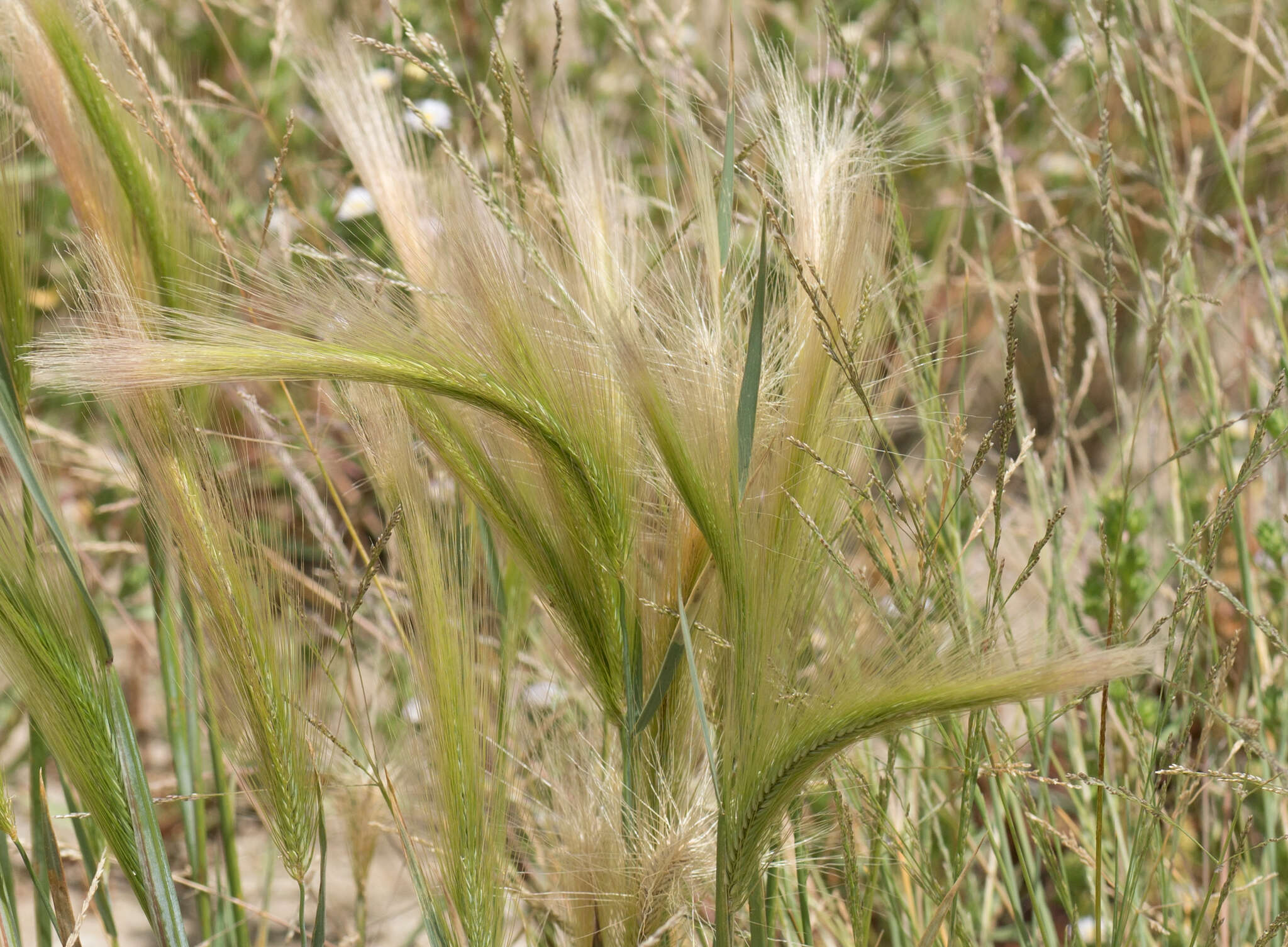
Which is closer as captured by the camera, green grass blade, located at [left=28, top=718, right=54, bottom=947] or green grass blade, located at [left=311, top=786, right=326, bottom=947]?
green grass blade, located at [left=311, top=786, right=326, bottom=947]

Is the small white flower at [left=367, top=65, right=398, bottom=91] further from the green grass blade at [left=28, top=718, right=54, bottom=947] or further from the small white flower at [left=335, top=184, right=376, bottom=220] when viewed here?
the green grass blade at [left=28, top=718, right=54, bottom=947]

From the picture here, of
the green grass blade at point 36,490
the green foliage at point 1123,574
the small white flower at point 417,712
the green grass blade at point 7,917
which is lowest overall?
the green grass blade at point 7,917

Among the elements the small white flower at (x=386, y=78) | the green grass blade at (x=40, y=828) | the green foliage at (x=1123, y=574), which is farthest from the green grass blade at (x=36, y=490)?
the small white flower at (x=386, y=78)

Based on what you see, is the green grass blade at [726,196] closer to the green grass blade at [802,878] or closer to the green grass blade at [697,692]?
the green grass blade at [697,692]

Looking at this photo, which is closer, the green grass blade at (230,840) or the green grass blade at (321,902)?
the green grass blade at (321,902)

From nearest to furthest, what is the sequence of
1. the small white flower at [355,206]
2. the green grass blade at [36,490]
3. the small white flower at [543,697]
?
the green grass blade at [36,490] < the small white flower at [543,697] < the small white flower at [355,206]

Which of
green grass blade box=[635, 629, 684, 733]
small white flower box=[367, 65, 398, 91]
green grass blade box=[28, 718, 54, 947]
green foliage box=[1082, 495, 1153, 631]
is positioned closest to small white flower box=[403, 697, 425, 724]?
green grass blade box=[635, 629, 684, 733]

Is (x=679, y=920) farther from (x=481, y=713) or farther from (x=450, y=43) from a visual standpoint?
(x=450, y=43)

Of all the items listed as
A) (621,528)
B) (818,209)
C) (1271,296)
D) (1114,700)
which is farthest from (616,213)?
(1271,296)
